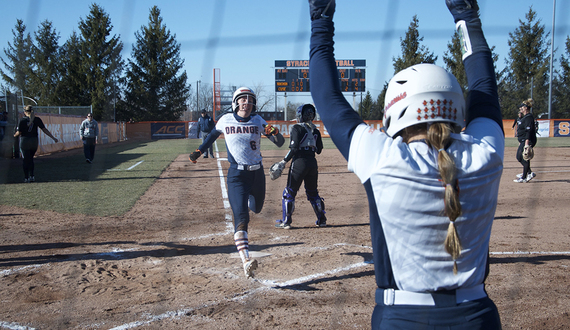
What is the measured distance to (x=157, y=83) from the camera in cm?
1661

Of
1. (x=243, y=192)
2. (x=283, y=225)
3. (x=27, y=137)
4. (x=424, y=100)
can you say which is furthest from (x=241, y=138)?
(x=27, y=137)

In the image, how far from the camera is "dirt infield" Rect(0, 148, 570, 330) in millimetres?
3674

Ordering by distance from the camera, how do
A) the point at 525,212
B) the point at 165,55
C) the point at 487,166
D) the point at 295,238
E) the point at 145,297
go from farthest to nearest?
1. the point at 525,212
2. the point at 165,55
3. the point at 295,238
4. the point at 145,297
5. the point at 487,166

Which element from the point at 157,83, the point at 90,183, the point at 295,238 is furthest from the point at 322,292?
the point at 157,83

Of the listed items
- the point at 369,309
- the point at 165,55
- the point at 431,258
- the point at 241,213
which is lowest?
the point at 369,309

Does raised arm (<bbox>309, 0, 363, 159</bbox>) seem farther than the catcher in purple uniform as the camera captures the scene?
No

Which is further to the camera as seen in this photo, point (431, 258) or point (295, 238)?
point (295, 238)

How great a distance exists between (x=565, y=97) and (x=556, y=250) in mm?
46451

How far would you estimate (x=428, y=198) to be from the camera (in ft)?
4.75

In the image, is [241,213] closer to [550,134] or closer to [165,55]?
[165,55]

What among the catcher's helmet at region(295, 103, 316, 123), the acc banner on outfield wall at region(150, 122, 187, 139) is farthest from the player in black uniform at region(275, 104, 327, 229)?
the acc banner on outfield wall at region(150, 122, 187, 139)

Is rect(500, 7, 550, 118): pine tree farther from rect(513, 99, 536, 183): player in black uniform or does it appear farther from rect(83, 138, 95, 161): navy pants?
rect(83, 138, 95, 161): navy pants

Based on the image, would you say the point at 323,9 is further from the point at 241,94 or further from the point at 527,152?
the point at 527,152

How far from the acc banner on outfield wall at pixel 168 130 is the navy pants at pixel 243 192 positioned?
38424 millimetres
